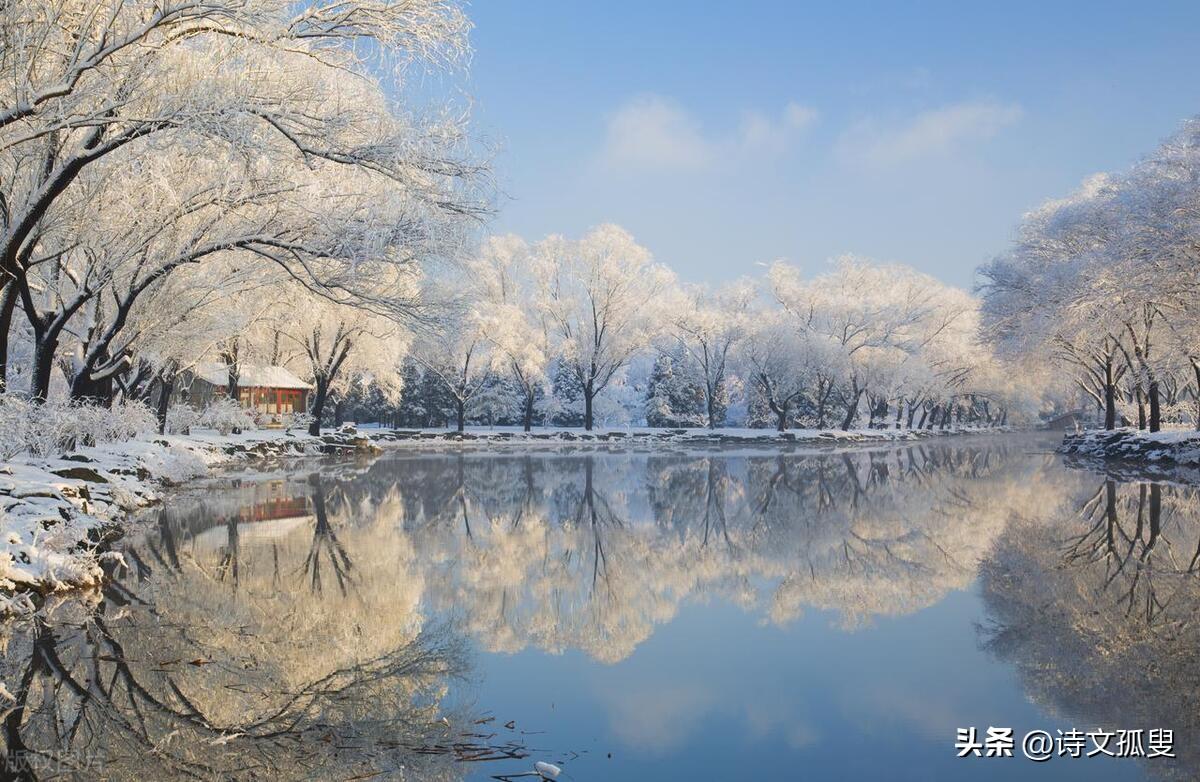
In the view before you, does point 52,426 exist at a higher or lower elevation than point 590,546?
higher

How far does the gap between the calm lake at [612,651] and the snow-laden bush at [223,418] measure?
21.9 m

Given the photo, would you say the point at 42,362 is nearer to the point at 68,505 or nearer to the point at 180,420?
the point at 68,505

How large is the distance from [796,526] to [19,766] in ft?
34.9

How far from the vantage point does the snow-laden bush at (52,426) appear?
11.6 metres

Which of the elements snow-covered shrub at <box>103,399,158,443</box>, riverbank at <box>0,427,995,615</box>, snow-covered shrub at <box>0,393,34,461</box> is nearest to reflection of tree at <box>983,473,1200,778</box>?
riverbank at <box>0,427,995,615</box>

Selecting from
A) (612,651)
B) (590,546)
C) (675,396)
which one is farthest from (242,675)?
(675,396)

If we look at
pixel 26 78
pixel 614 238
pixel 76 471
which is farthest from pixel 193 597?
pixel 614 238

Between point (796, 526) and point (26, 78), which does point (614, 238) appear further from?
point (26, 78)

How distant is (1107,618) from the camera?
6812 mm

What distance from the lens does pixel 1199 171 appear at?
810 inches

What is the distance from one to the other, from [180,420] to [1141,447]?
119 ft

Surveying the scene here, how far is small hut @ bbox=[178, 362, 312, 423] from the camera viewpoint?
41.4m

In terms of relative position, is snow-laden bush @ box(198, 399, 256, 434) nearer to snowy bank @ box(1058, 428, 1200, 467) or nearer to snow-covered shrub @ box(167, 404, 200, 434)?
snow-covered shrub @ box(167, 404, 200, 434)

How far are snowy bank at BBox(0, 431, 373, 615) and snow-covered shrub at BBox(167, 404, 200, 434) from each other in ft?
26.5
